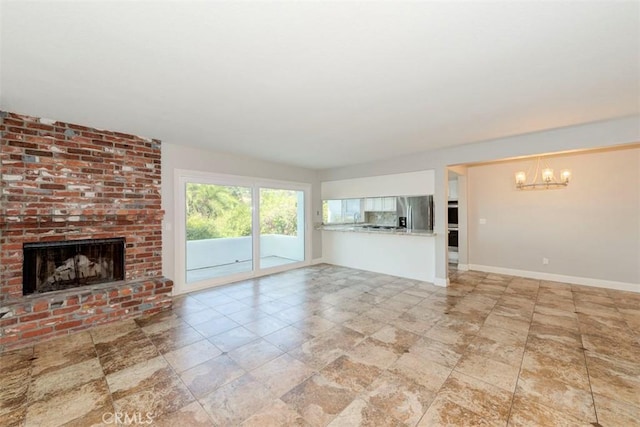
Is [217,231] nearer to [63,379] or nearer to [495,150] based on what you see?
[63,379]

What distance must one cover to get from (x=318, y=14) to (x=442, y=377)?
2.85 m

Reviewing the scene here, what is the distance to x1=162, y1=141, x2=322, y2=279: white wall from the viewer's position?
4312 mm

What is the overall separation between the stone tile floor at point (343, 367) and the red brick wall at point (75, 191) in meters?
1.11

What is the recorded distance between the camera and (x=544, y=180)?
480cm

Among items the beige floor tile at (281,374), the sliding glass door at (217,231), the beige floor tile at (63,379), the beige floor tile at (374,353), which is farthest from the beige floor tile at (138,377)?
the sliding glass door at (217,231)

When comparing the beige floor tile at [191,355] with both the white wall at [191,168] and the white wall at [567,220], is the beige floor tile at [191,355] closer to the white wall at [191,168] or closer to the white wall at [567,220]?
the white wall at [191,168]

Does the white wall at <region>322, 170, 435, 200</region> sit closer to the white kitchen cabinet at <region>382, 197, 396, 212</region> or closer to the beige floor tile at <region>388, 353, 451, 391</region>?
the white kitchen cabinet at <region>382, 197, 396, 212</region>

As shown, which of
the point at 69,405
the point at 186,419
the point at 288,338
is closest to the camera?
the point at 186,419

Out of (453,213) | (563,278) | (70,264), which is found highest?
(453,213)

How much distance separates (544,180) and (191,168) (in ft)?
21.1

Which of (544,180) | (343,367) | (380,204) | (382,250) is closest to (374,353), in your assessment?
(343,367)

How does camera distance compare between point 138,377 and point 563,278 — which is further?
point 563,278

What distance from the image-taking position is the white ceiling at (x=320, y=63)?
1.52m

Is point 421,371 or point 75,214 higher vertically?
point 75,214
